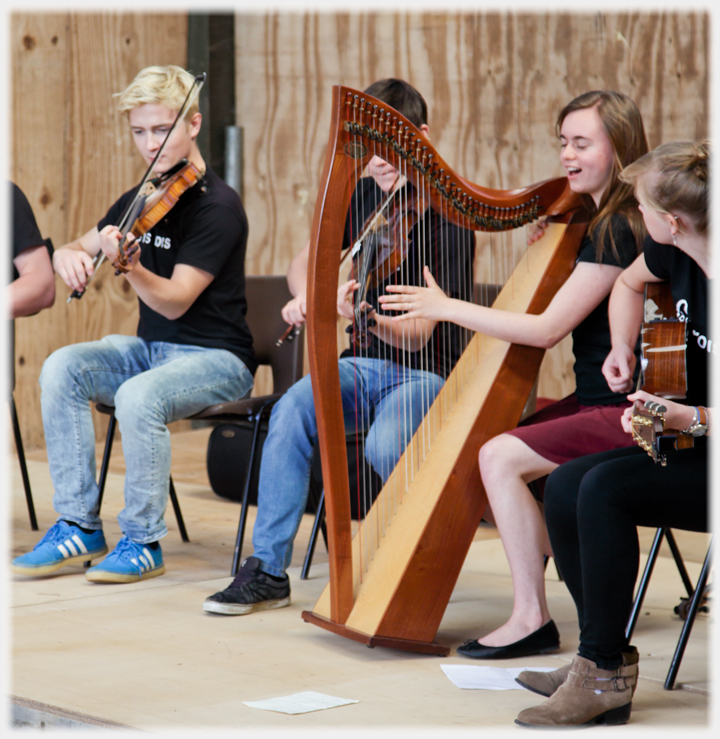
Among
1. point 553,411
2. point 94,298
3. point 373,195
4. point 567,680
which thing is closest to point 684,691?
point 567,680

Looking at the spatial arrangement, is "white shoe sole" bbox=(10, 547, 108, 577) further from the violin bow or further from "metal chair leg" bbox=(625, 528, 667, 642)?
"metal chair leg" bbox=(625, 528, 667, 642)

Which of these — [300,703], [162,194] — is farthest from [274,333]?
[300,703]

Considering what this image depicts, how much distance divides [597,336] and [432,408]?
1.19 ft

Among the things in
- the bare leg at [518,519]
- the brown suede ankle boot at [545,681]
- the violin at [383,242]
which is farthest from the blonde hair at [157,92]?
the brown suede ankle boot at [545,681]

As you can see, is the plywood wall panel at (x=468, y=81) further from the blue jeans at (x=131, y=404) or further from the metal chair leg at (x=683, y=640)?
the metal chair leg at (x=683, y=640)

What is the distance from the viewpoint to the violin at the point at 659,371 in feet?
5.33

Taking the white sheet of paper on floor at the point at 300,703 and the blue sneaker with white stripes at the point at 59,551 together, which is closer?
the white sheet of paper on floor at the point at 300,703

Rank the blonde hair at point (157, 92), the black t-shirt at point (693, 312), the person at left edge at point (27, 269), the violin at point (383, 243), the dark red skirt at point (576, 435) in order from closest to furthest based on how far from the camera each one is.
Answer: the black t-shirt at point (693, 312) < the dark red skirt at point (576, 435) < the violin at point (383, 243) < the blonde hair at point (157, 92) < the person at left edge at point (27, 269)

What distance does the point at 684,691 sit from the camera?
185cm

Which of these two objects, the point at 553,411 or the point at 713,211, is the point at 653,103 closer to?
the point at 553,411

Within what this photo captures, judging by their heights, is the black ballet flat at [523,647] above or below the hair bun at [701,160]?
below

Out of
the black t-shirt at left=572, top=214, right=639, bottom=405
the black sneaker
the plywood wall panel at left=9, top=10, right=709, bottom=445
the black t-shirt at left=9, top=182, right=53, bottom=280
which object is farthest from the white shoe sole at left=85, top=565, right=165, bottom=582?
the plywood wall panel at left=9, top=10, right=709, bottom=445

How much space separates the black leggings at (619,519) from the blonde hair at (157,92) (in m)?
1.50

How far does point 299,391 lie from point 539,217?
0.65m
